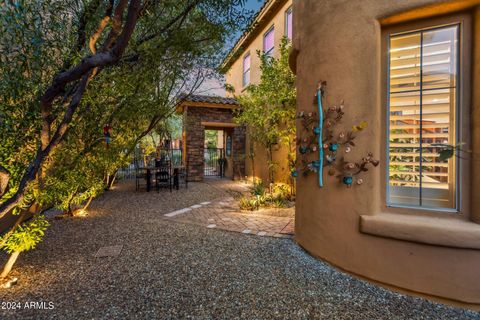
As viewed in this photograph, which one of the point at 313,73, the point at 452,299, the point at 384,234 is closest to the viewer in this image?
the point at 452,299

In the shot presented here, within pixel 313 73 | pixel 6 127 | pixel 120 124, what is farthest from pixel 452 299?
pixel 120 124

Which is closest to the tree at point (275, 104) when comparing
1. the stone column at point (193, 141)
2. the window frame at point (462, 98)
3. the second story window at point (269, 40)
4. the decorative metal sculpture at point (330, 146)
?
the second story window at point (269, 40)

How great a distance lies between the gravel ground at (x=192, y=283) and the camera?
2.37 meters

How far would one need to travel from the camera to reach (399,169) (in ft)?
9.79

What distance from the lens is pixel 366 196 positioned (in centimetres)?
291

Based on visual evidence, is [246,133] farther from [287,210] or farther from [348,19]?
[348,19]

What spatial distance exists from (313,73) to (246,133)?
27.5 ft

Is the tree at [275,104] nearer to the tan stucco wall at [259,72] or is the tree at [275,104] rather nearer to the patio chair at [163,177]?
the tan stucco wall at [259,72]

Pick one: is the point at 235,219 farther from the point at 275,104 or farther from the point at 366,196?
the point at 275,104

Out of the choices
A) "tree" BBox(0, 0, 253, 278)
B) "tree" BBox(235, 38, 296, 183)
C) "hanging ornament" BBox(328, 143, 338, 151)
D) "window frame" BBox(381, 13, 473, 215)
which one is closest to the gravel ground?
"tree" BBox(0, 0, 253, 278)

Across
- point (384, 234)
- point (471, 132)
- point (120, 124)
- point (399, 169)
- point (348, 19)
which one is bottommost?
point (384, 234)

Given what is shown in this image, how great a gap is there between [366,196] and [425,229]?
64 cm

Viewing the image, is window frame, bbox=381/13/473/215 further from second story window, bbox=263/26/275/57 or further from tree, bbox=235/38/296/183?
second story window, bbox=263/26/275/57

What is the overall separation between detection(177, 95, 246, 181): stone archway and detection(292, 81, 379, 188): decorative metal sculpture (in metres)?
7.56
